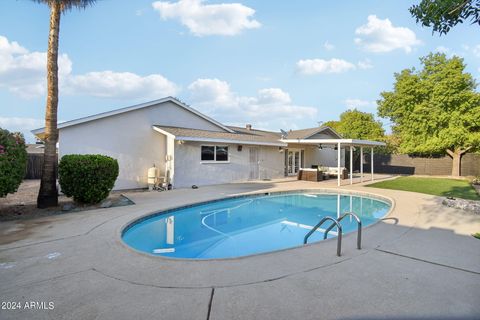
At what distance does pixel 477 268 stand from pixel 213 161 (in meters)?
13.2

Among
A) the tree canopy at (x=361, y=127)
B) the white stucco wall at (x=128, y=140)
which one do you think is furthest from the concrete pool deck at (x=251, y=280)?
the tree canopy at (x=361, y=127)

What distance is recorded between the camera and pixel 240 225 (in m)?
9.00

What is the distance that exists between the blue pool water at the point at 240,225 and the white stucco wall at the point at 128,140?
551 centimetres

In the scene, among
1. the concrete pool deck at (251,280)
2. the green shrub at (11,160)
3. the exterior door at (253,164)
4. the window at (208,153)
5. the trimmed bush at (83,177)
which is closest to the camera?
the concrete pool deck at (251,280)

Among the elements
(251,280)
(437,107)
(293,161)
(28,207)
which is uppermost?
(437,107)

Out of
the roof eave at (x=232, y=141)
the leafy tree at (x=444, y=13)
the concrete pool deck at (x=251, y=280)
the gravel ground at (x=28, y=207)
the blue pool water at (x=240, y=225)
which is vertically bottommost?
the blue pool water at (x=240, y=225)

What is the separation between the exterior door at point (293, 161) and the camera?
22178 mm

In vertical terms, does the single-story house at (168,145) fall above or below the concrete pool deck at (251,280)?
above

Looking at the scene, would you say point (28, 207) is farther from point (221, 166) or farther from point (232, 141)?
point (232, 141)

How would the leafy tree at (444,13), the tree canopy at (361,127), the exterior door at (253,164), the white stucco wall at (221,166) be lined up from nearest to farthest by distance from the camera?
the leafy tree at (444,13) → the white stucco wall at (221,166) → the exterior door at (253,164) → the tree canopy at (361,127)

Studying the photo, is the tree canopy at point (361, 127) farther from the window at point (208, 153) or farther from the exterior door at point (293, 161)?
the window at point (208, 153)

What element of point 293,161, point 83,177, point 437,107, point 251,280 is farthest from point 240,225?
point 437,107

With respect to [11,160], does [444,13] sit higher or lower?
higher

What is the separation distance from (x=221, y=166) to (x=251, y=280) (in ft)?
42.7
